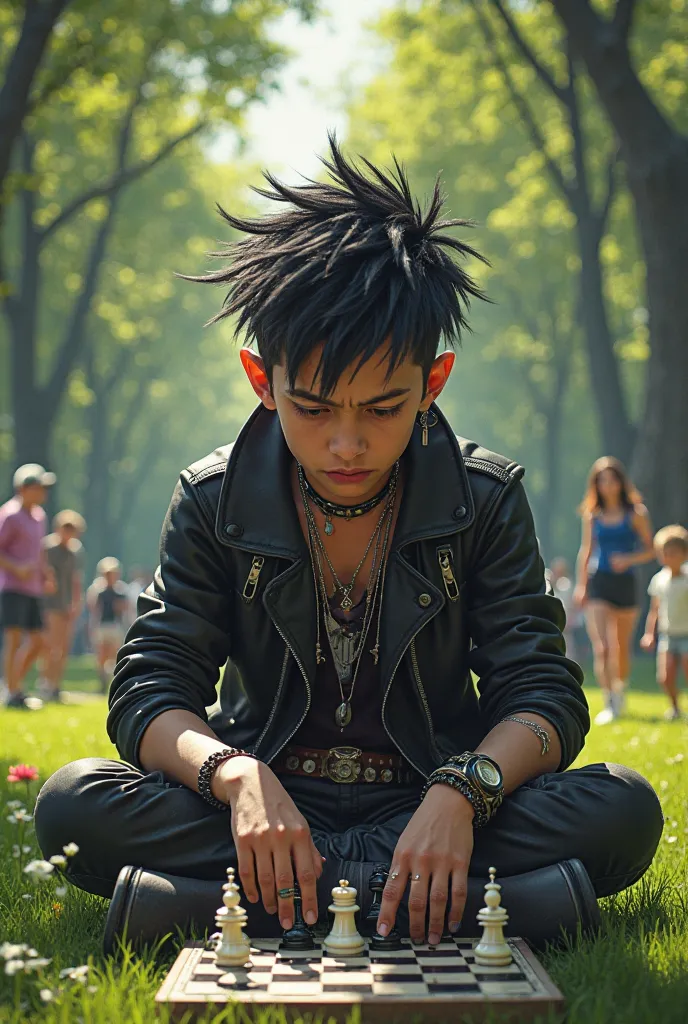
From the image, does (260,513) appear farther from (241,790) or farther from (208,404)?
(208,404)

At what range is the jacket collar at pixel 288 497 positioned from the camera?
4.02 meters

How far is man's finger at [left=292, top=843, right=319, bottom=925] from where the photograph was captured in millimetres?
3297

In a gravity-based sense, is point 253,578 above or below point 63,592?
above

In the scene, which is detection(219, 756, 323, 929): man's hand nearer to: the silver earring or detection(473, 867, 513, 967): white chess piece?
detection(473, 867, 513, 967): white chess piece

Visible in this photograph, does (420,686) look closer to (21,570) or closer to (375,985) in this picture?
(375,985)

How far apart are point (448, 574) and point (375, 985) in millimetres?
1447

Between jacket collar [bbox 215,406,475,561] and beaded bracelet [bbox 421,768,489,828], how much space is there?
0.79 metres

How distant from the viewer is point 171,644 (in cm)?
397

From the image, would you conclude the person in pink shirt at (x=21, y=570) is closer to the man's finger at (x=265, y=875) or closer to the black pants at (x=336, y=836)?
the black pants at (x=336, y=836)

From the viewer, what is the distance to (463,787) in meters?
3.45

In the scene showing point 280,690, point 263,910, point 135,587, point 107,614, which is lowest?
point 135,587

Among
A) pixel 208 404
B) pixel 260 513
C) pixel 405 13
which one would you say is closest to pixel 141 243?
pixel 405 13

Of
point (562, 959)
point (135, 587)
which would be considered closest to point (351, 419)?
point (562, 959)

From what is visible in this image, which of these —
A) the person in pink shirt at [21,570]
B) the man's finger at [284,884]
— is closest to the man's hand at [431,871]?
the man's finger at [284,884]
